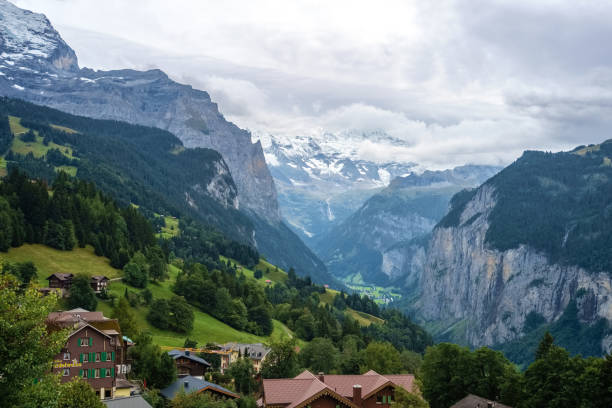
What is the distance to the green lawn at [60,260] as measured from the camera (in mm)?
127000

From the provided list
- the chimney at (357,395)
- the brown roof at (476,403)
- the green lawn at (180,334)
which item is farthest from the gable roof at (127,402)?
the green lawn at (180,334)

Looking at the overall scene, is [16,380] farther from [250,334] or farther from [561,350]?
[250,334]

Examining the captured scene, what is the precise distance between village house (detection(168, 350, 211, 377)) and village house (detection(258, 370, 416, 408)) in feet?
79.6

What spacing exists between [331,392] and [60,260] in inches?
3368

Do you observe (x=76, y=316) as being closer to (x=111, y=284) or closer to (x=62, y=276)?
(x=62, y=276)

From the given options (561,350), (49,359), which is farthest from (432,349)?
(49,359)

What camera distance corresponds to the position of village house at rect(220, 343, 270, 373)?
11662 cm

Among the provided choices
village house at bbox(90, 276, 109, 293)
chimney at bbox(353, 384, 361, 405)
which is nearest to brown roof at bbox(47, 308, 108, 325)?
village house at bbox(90, 276, 109, 293)

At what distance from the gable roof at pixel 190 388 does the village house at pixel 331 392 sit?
5.87 m

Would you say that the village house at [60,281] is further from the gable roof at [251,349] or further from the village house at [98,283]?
the gable roof at [251,349]

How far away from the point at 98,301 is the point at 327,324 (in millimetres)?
70241

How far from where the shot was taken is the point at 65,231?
142750 mm

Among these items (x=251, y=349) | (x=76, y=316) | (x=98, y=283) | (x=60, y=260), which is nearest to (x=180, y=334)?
(x=251, y=349)

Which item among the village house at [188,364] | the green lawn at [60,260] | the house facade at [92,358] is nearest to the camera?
the house facade at [92,358]
